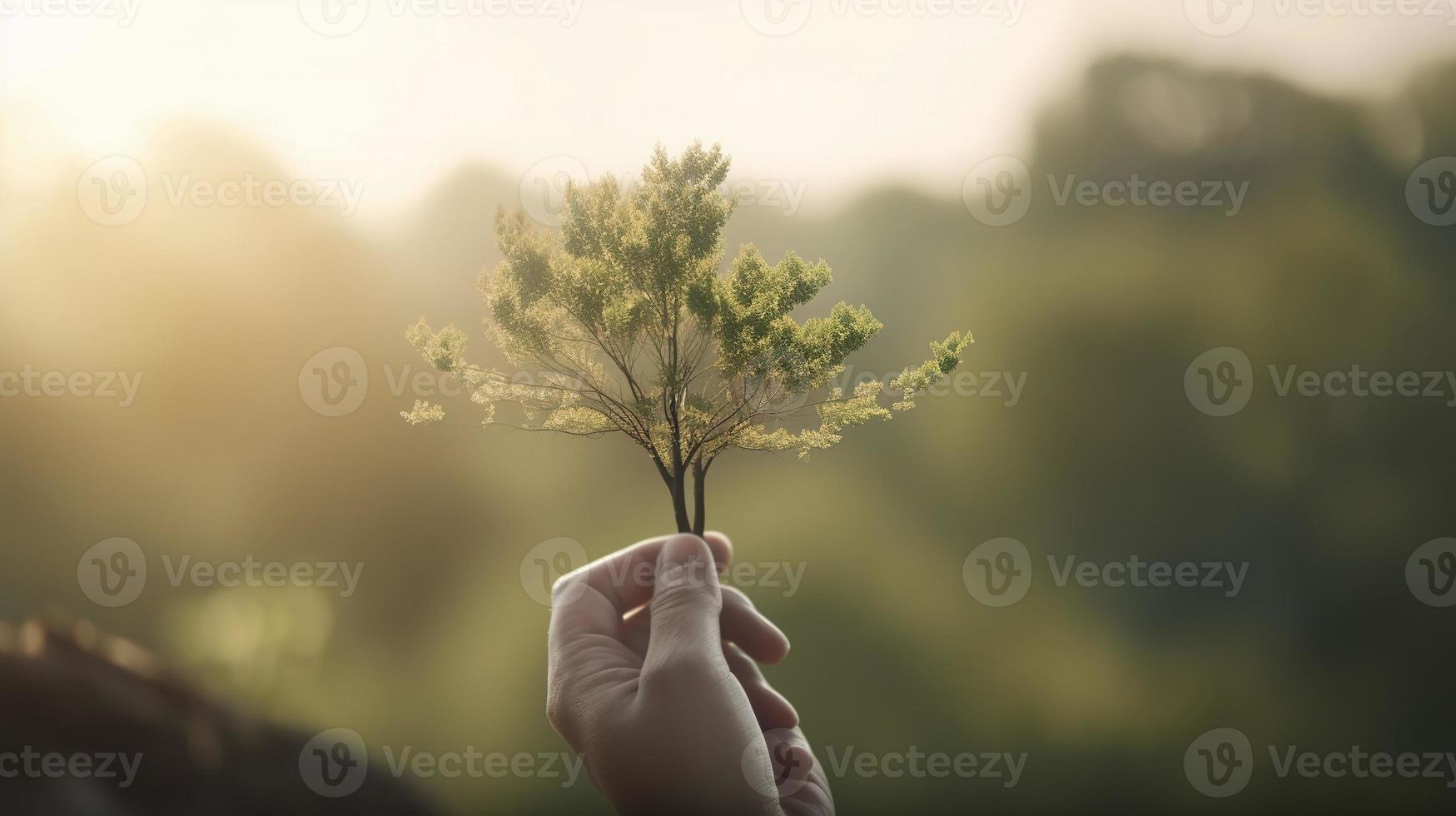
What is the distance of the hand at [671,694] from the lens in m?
2.23

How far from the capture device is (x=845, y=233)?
17.4 feet

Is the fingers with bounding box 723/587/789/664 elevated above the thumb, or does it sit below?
below

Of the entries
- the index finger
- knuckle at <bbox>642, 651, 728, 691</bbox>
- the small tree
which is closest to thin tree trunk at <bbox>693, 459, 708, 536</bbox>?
the small tree

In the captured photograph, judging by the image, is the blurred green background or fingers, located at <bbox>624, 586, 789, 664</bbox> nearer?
fingers, located at <bbox>624, 586, 789, 664</bbox>

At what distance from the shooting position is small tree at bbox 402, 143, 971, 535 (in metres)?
2.73

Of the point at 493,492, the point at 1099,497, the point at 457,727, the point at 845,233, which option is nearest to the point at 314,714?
the point at 457,727

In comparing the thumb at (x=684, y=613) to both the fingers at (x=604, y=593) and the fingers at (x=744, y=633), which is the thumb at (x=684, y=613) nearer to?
the fingers at (x=604, y=593)

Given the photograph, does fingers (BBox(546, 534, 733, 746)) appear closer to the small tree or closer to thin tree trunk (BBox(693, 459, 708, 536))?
thin tree trunk (BBox(693, 459, 708, 536))

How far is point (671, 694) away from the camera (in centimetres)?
227

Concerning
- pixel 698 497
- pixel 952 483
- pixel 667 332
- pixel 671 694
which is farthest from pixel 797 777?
pixel 952 483

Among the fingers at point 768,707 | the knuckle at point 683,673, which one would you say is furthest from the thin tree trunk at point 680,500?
the knuckle at point 683,673

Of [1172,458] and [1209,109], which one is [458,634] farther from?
[1209,109]

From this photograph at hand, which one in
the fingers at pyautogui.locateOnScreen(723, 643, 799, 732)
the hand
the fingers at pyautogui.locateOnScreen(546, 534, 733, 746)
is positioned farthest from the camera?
the fingers at pyautogui.locateOnScreen(723, 643, 799, 732)

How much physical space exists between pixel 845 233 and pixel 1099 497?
2626mm
